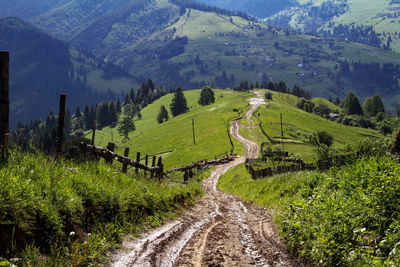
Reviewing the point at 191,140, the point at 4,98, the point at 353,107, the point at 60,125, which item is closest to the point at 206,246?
the point at 60,125

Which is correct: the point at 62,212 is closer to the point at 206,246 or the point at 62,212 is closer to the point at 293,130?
the point at 206,246

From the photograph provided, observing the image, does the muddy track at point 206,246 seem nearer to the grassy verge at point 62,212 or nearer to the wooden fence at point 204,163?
the grassy verge at point 62,212

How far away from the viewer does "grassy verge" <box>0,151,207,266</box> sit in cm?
624

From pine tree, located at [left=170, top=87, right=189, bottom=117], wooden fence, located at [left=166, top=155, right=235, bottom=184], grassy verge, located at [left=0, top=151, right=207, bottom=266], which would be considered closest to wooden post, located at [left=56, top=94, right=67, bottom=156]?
grassy verge, located at [left=0, top=151, right=207, bottom=266]

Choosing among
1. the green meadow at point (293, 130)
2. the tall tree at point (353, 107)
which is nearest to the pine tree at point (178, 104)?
the green meadow at point (293, 130)

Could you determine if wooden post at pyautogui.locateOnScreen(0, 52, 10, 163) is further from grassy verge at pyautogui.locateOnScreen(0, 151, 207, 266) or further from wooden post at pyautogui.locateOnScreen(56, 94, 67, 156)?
wooden post at pyautogui.locateOnScreen(56, 94, 67, 156)

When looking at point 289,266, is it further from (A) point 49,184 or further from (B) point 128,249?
(A) point 49,184

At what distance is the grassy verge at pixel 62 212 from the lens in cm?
624

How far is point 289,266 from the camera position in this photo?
27.7 feet

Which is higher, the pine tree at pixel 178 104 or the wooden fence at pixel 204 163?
the pine tree at pixel 178 104

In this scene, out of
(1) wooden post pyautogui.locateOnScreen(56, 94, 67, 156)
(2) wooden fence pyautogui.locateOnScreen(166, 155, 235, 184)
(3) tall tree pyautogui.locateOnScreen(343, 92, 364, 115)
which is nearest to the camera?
(1) wooden post pyautogui.locateOnScreen(56, 94, 67, 156)

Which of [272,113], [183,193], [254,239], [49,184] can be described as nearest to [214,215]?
[183,193]

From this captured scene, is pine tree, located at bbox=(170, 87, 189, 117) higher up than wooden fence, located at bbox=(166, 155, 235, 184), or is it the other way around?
pine tree, located at bbox=(170, 87, 189, 117)

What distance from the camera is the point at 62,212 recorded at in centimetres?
748
